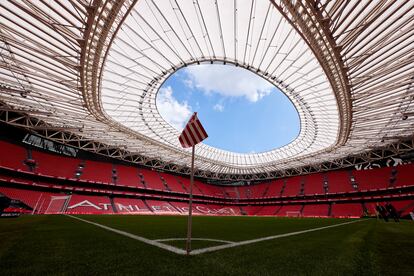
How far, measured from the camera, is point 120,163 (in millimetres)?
46969

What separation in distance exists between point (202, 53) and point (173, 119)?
1471 cm

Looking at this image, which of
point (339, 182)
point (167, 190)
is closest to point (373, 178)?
point (339, 182)

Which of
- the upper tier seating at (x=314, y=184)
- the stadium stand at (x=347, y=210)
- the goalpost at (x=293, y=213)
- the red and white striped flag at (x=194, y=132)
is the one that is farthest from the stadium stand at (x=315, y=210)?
the red and white striped flag at (x=194, y=132)

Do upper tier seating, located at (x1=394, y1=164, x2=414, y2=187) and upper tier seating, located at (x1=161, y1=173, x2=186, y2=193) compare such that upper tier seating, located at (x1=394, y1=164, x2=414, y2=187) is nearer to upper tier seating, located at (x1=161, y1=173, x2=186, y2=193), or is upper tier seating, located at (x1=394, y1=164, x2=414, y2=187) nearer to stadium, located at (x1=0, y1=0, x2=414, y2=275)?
stadium, located at (x1=0, y1=0, x2=414, y2=275)

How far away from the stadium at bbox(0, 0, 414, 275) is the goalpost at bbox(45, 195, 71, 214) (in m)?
0.22

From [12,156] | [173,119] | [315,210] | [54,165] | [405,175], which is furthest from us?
[315,210]

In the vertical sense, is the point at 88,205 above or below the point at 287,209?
below

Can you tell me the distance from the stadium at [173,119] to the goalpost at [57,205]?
0.22 meters

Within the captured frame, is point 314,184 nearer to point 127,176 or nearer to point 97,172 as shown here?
point 127,176

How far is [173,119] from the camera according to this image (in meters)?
31.9

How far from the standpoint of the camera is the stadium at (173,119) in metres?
4.31

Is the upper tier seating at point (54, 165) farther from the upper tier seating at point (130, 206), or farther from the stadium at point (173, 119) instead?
the upper tier seating at point (130, 206)

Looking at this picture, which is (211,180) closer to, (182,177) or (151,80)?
(182,177)

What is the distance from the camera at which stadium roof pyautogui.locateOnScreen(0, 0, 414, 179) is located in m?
12.0
